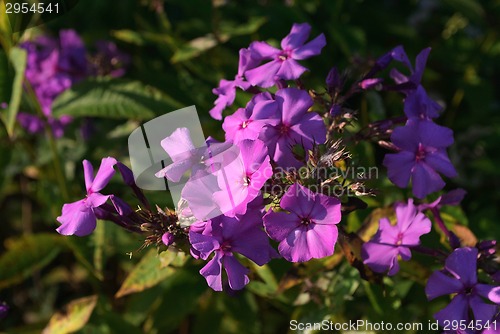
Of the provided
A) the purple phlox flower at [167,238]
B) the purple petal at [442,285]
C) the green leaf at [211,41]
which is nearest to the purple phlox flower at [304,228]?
the purple phlox flower at [167,238]

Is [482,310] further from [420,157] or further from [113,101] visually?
[113,101]

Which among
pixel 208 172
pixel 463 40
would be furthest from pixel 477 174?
pixel 208 172

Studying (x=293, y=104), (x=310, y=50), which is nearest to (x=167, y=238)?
(x=293, y=104)

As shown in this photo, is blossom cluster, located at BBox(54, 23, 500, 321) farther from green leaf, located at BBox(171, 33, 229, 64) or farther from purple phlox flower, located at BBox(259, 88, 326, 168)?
green leaf, located at BBox(171, 33, 229, 64)

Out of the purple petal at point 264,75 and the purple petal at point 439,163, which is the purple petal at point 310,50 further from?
the purple petal at point 439,163

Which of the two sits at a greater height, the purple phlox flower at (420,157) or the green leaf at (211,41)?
the purple phlox flower at (420,157)
